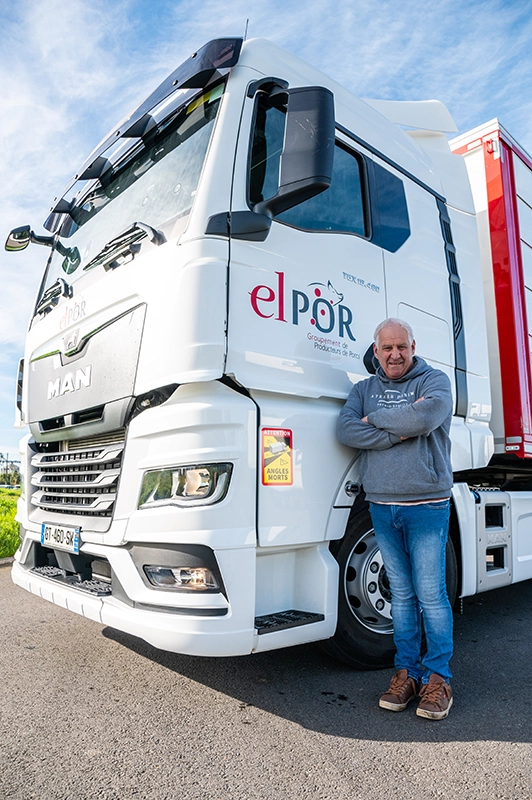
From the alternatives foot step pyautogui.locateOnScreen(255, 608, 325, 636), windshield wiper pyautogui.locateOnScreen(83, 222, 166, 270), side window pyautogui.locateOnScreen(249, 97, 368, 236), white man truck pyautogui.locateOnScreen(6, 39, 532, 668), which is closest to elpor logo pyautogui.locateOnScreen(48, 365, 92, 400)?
white man truck pyautogui.locateOnScreen(6, 39, 532, 668)

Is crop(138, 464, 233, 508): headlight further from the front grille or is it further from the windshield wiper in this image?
the windshield wiper

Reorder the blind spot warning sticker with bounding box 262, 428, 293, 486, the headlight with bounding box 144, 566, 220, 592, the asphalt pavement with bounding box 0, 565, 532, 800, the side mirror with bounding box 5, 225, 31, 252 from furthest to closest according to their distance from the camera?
the side mirror with bounding box 5, 225, 31, 252 → the blind spot warning sticker with bounding box 262, 428, 293, 486 → the headlight with bounding box 144, 566, 220, 592 → the asphalt pavement with bounding box 0, 565, 532, 800

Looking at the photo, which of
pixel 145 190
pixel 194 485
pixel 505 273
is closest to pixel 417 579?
pixel 194 485

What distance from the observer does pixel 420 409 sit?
9.32 ft

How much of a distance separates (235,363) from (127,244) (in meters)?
0.90

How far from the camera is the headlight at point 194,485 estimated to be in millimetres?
2510

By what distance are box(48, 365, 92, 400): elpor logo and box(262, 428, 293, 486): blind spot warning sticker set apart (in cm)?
98

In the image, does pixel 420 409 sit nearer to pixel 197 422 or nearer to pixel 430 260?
pixel 197 422

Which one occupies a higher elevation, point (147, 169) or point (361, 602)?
point (147, 169)

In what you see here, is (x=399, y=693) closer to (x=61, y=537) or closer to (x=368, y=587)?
(x=368, y=587)

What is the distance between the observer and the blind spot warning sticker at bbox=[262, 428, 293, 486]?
2.65m

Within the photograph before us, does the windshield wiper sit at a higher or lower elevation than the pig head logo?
higher

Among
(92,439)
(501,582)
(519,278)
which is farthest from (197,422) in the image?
(519,278)

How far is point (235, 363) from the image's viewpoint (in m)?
2.63
